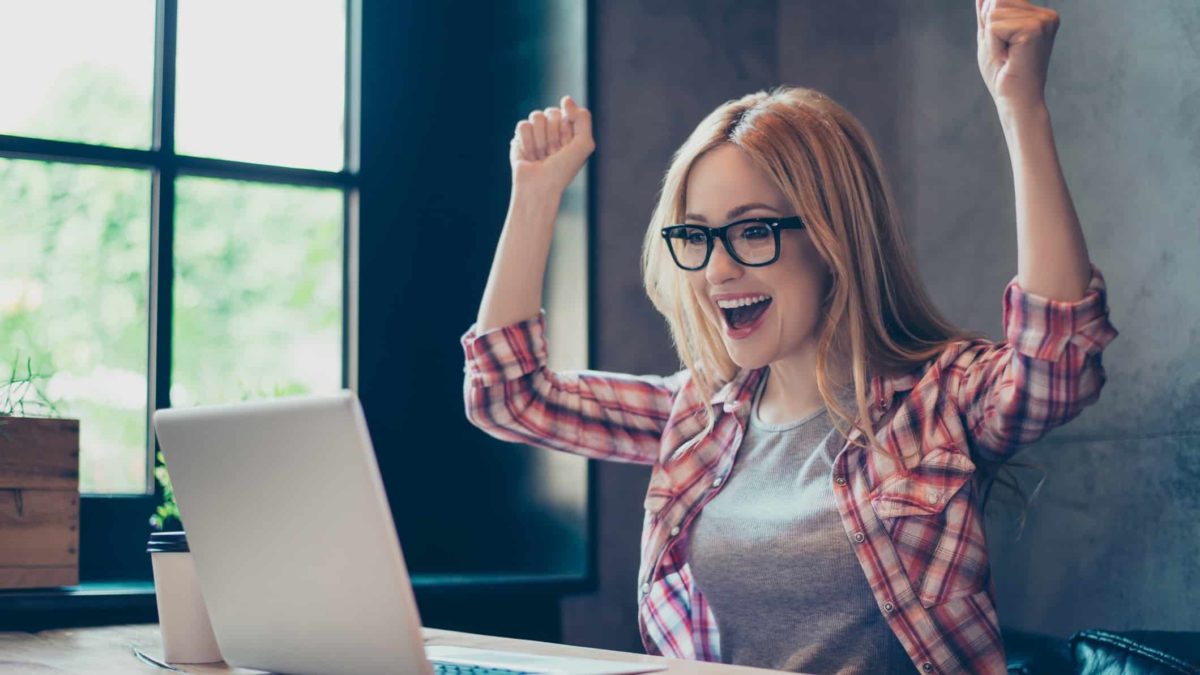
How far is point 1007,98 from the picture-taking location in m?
1.52

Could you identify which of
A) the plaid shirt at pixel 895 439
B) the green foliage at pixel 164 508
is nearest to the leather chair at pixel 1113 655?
the plaid shirt at pixel 895 439

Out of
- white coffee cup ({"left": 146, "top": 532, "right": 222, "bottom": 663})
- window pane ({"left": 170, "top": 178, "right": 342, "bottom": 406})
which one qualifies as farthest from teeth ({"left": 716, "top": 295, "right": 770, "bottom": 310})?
window pane ({"left": 170, "top": 178, "right": 342, "bottom": 406})

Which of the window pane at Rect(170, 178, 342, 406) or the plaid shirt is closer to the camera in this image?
the plaid shirt

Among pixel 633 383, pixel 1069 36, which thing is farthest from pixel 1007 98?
pixel 1069 36

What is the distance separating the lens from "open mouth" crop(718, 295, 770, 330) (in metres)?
1.92

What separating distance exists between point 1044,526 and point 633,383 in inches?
33.2

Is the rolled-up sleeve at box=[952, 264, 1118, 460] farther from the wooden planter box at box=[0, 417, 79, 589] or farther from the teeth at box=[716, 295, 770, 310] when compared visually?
the wooden planter box at box=[0, 417, 79, 589]

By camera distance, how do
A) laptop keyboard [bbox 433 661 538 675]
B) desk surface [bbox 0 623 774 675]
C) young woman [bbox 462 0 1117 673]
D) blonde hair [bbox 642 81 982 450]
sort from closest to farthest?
laptop keyboard [bbox 433 661 538 675] → desk surface [bbox 0 623 774 675] → young woman [bbox 462 0 1117 673] → blonde hair [bbox 642 81 982 450]

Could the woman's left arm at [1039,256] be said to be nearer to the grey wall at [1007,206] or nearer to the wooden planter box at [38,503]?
the grey wall at [1007,206]

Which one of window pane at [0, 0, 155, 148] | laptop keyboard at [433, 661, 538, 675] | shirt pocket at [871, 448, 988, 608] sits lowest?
laptop keyboard at [433, 661, 538, 675]

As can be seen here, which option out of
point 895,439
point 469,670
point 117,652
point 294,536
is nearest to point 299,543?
point 294,536

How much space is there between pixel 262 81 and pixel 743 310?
4.84 feet

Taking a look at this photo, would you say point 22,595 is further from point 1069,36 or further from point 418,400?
point 1069,36

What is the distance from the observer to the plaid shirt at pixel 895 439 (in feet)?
5.30
